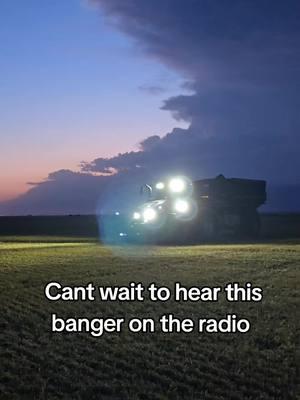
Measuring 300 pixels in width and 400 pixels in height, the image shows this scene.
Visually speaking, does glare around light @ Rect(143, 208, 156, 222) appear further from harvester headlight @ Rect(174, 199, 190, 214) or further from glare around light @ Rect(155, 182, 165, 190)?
glare around light @ Rect(155, 182, 165, 190)

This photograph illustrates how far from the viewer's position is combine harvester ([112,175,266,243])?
35.1 meters

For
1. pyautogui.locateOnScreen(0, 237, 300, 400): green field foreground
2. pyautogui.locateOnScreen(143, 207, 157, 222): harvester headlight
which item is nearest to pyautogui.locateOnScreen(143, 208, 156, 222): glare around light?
pyautogui.locateOnScreen(143, 207, 157, 222): harvester headlight

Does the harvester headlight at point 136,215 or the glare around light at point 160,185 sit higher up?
the glare around light at point 160,185

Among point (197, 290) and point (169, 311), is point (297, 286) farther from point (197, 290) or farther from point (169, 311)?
point (169, 311)

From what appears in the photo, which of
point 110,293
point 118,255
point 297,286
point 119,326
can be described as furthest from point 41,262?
point 119,326

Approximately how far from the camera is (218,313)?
11969mm

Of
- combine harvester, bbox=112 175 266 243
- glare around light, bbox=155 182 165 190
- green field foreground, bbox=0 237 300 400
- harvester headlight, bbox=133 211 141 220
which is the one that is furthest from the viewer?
glare around light, bbox=155 182 165 190

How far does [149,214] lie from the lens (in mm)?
35281

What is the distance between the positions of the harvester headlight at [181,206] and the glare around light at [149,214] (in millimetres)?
1482

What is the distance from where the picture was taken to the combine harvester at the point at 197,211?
115 feet

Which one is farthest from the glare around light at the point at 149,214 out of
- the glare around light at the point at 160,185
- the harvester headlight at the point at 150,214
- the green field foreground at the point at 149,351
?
the green field foreground at the point at 149,351

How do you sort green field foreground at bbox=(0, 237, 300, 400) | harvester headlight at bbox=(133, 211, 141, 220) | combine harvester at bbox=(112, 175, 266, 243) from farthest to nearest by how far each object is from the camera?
harvester headlight at bbox=(133, 211, 141, 220), combine harvester at bbox=(112, 175, 266, 243), green field foreground at bbox=(0, 237, 300, 400)

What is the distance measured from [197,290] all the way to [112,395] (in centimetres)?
758

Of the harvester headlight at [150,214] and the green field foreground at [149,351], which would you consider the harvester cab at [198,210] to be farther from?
the green field foreground at [149,351]
